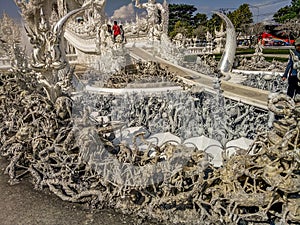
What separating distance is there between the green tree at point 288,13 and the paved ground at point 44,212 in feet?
145

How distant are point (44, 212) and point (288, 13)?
162 feet

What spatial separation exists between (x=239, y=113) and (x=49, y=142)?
4.03 meters

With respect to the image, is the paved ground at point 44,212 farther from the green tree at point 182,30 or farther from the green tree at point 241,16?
the green tree at point 241,16

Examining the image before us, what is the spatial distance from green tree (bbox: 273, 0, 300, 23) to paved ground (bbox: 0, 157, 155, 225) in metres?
44.2

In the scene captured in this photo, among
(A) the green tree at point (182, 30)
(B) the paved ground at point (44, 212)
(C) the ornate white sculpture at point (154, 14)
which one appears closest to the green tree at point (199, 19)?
(A) the green tree at point (182, 30)

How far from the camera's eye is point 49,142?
4.64 meters

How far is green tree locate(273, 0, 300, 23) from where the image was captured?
42.0 m

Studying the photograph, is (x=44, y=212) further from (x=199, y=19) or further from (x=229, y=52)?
(x=199, y=19)

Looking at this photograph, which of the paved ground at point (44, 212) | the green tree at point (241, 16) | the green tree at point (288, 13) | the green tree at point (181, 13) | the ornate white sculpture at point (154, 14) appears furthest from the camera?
the green tree at point (181, 13)

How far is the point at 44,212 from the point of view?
3.96 metres

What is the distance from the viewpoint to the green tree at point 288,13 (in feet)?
138

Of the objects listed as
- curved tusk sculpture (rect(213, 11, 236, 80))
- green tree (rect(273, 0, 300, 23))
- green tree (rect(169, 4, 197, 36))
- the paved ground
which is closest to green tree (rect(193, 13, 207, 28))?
green tree (rect(169, 4, 197, 36))

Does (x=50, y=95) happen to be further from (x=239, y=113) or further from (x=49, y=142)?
(x=239, y=113)

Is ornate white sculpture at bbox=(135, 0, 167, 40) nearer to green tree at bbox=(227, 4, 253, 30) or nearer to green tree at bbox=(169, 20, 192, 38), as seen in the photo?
green tree at bbox=(169, 20, 192, 38)
